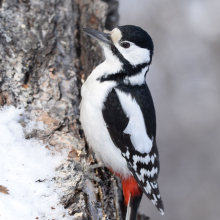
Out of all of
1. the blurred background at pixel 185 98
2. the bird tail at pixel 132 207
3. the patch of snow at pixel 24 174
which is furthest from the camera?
the blurred background at pixel 185 98

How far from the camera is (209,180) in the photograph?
483cm

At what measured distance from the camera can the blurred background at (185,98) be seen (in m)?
4.70

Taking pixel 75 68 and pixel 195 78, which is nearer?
pixel 75 68

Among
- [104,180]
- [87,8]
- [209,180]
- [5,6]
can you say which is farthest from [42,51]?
[209,180]

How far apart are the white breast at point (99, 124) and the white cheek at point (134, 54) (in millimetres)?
163

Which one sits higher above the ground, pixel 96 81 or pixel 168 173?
pixel 96 81

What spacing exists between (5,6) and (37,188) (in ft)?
5.50

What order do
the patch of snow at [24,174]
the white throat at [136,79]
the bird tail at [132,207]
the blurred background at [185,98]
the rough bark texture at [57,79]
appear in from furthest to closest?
the blurred background at [185,98]
the white throat at [136,79]
the bird tail at [132,207]
the rough bark texture at [57,79]
the patch of snow at [24,174]

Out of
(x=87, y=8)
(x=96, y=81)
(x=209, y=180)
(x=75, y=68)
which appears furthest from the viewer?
(x=209, y=180)

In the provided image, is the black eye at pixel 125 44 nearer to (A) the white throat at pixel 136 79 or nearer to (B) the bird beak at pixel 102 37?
(B) the bird beak at pixel 102 37

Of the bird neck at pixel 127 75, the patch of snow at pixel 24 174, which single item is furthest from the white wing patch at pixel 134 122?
the patch of snow at pixel 24 174

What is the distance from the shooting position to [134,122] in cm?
228

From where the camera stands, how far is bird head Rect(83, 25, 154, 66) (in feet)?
7.45

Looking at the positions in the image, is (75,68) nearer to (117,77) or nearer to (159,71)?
(117,77)
